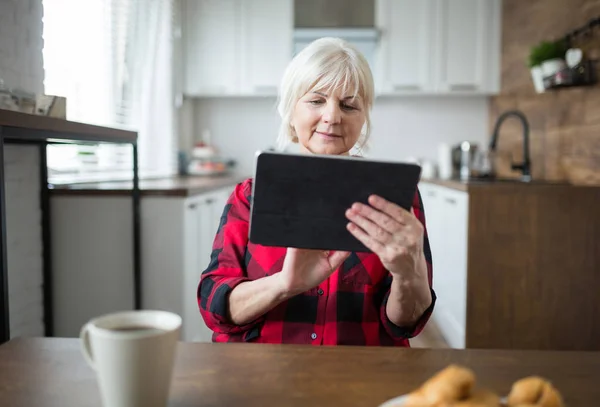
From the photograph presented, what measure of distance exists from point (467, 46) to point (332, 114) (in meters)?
3.57

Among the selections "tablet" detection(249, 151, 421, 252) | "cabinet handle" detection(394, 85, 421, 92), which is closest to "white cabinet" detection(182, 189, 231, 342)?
"tablet" detection(249, 151, 421, 252)

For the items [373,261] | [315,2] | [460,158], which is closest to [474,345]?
[373,261]

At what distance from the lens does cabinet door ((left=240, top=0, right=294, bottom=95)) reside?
177 inches

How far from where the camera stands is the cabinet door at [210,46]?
4.55m

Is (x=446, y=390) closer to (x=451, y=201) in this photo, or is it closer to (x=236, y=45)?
(x=451, y=201)

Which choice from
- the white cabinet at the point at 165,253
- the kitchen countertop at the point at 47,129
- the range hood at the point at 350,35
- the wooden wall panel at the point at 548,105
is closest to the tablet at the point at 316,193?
the kitchen countertop at the point at 47,129

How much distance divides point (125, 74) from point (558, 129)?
2482 mm

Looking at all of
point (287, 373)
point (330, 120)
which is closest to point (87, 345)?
point (287, 373)

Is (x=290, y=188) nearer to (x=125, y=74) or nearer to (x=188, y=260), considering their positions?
(x=188, y=260)

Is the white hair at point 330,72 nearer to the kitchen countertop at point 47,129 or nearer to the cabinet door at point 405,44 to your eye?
the kitchen countertop at point 47,129

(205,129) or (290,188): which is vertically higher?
(205,129)

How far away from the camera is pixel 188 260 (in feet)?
8.49

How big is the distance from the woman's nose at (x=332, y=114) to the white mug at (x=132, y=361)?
2.47 ft

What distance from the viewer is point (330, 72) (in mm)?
1238
